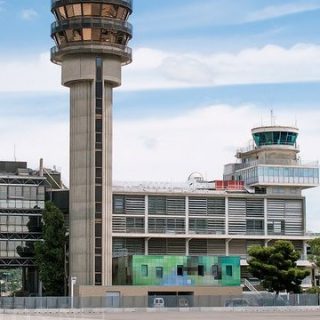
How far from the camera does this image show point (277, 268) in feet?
478

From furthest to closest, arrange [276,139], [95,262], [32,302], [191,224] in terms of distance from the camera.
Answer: [276,139] < [191,224] < [95,262] < [32,302]

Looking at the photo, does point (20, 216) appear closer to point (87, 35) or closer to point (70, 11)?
point (87, 35)

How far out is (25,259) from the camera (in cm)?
16300

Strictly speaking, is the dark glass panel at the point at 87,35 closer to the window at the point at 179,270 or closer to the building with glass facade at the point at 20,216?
the building with glass facade at the point at 20,216

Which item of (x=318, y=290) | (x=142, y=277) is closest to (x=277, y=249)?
(x=318, y=290)

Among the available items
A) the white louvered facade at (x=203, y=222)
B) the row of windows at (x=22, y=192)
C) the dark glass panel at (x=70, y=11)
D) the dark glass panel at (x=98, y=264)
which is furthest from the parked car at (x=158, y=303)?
the dark glass panel at (x=70, y=11)

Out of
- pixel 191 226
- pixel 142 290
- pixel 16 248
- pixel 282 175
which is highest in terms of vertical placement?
pixel 282 175

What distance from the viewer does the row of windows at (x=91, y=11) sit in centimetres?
14512

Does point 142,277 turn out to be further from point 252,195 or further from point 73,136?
point 252,195

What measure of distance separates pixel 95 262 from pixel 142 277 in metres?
8.26

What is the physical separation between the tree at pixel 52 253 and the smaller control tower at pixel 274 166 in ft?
145

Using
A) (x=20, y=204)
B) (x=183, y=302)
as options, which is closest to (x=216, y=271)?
(x=183, y=302)

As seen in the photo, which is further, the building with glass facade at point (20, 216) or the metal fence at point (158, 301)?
the building with glass facade at point (20, 216)

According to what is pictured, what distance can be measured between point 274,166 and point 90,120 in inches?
1944
